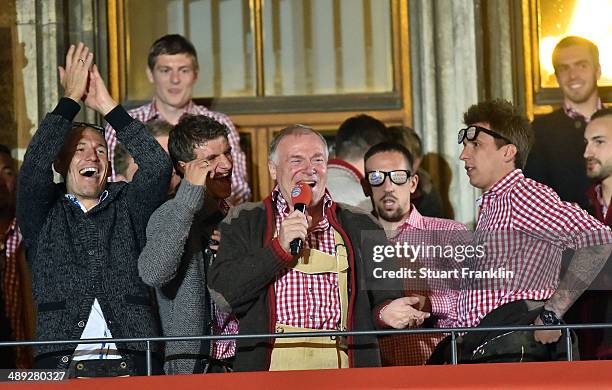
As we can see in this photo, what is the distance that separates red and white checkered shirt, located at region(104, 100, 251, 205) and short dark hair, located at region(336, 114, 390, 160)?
48 centimetres

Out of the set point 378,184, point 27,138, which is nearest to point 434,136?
point 378,184

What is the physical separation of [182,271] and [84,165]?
0.60m

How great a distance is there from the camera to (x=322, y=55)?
8695mm

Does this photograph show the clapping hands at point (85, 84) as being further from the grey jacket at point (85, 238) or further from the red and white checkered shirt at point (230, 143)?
the red and white checkered shirt at point (230, 143)

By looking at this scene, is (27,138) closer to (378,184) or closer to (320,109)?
(320,109)

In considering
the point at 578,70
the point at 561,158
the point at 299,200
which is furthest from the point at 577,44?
the point at 299,200

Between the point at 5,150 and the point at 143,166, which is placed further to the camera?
the point at 5,150

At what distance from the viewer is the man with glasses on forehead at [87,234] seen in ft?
20.4

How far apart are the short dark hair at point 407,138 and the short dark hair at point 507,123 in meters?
1.17

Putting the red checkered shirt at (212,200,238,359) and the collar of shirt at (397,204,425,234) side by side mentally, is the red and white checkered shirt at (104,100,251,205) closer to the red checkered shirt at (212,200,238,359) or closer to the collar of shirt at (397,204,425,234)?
the collar of shirt at (397,204,425,234)

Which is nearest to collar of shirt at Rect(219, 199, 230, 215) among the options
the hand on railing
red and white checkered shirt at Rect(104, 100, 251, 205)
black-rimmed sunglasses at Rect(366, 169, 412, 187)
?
red and white checkered shirt at Rect(104, 100, 251, 205)

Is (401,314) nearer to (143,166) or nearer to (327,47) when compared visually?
(143,166)

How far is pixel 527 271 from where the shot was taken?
6.19 meters

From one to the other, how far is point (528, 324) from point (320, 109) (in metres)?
2.80
